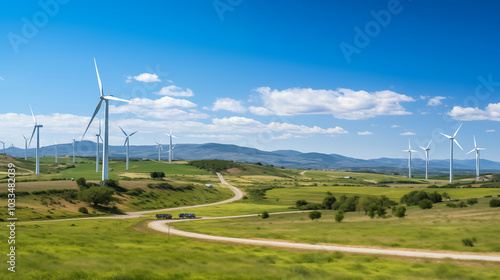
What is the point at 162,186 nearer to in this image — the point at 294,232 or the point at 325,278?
the point at 294,232

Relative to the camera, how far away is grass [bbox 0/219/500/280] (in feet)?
114

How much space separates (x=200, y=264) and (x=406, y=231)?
4796 centimetres

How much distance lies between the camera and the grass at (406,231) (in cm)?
6278

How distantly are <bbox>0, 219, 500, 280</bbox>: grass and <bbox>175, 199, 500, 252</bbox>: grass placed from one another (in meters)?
12.2

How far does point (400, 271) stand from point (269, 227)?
48331 mm

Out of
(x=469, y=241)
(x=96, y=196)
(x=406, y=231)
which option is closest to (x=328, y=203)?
(x=406, y=231)

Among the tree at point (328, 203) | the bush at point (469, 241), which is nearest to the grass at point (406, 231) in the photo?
the bush at point (469, 241)

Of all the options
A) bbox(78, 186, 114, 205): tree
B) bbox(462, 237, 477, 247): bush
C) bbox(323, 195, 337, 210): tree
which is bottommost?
bbox(323, 195, 337, 210): tree

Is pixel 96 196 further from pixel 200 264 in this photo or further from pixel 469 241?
pixel 469 241

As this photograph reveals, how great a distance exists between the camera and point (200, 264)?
43094 millimetres

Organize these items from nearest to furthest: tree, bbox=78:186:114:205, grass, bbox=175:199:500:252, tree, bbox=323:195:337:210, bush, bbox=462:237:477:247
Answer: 1. bush, bbox=462:237:477:247
2. grass, bbox=175:199:500:252
3. tree, bbox=78:186:114:205
4. tree, bbox=323:195:337:210

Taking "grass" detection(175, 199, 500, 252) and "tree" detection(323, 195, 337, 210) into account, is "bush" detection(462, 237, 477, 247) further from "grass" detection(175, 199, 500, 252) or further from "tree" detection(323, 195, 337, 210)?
"tree" detection(323, 195, 337, 210)

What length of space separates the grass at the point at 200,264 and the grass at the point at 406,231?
1224 cm

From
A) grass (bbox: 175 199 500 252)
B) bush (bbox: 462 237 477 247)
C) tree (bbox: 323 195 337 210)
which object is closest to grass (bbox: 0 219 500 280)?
bush (bbox: 462 237 477 247)
